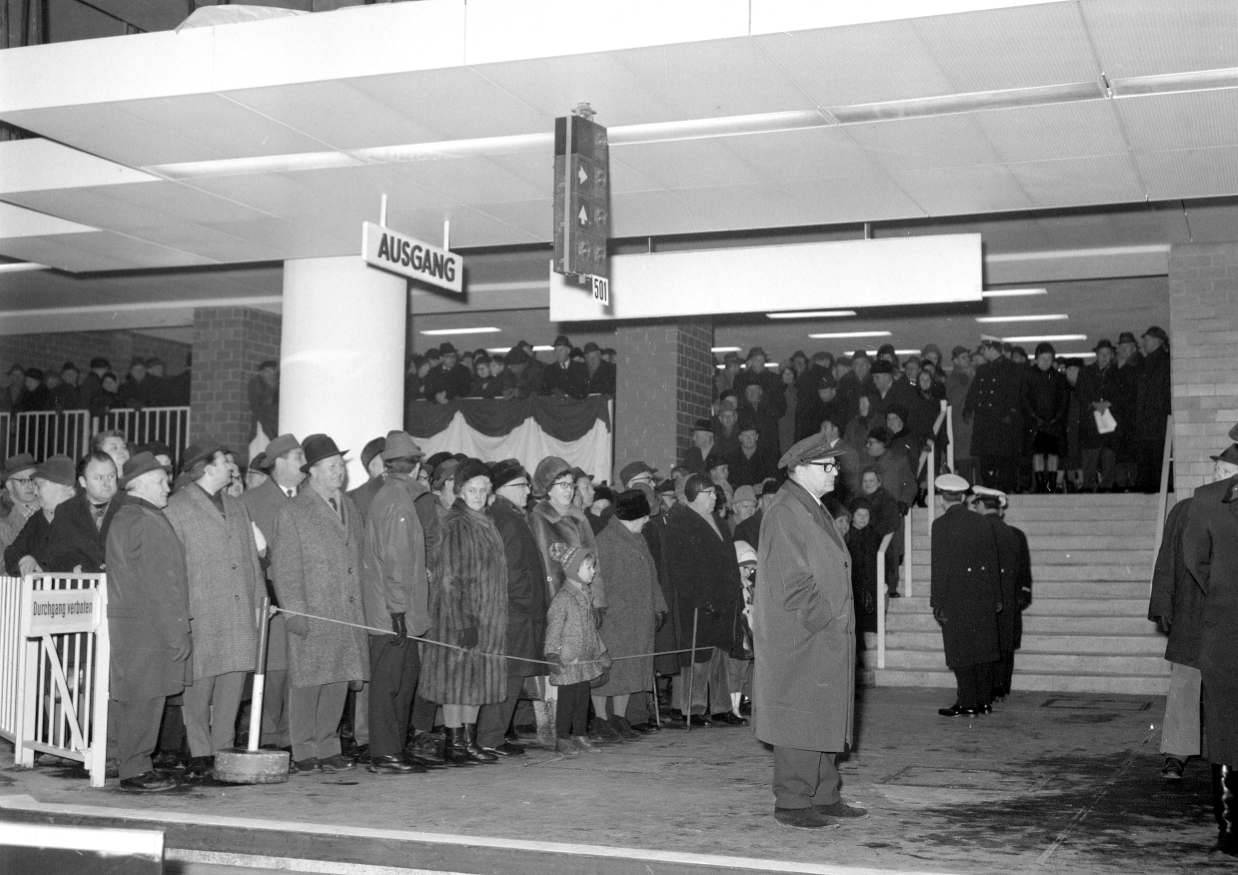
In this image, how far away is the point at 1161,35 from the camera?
6566 millimetres

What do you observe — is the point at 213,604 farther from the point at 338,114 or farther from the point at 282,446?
the point at 338,114

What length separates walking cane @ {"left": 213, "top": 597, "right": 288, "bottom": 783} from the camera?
22.9 feet

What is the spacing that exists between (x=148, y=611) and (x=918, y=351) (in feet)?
56.4

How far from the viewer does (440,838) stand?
5621mm

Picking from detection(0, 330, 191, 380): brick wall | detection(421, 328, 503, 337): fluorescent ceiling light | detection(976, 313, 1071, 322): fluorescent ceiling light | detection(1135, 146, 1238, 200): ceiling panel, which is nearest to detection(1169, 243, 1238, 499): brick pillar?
detection(1135, 146, 1238, 200): ceiling panel

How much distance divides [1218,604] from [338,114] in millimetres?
5321

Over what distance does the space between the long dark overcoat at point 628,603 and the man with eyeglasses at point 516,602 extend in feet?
2.80

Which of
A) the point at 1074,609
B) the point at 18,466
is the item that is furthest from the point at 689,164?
the point at 1074,609

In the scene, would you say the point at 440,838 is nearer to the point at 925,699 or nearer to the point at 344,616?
the point at 344,616

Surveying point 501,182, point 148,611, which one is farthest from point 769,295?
point 148,611

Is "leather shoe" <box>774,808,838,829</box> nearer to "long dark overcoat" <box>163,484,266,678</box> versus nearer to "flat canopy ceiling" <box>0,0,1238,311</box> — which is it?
"long dark overcoat" <box>163,484,266,678</box>

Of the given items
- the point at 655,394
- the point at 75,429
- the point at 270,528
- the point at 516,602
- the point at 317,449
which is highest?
the point at 655,394

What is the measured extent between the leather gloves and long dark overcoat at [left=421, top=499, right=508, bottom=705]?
324 millimetres

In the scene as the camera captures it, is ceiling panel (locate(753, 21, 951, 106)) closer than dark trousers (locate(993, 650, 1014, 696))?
Yes
